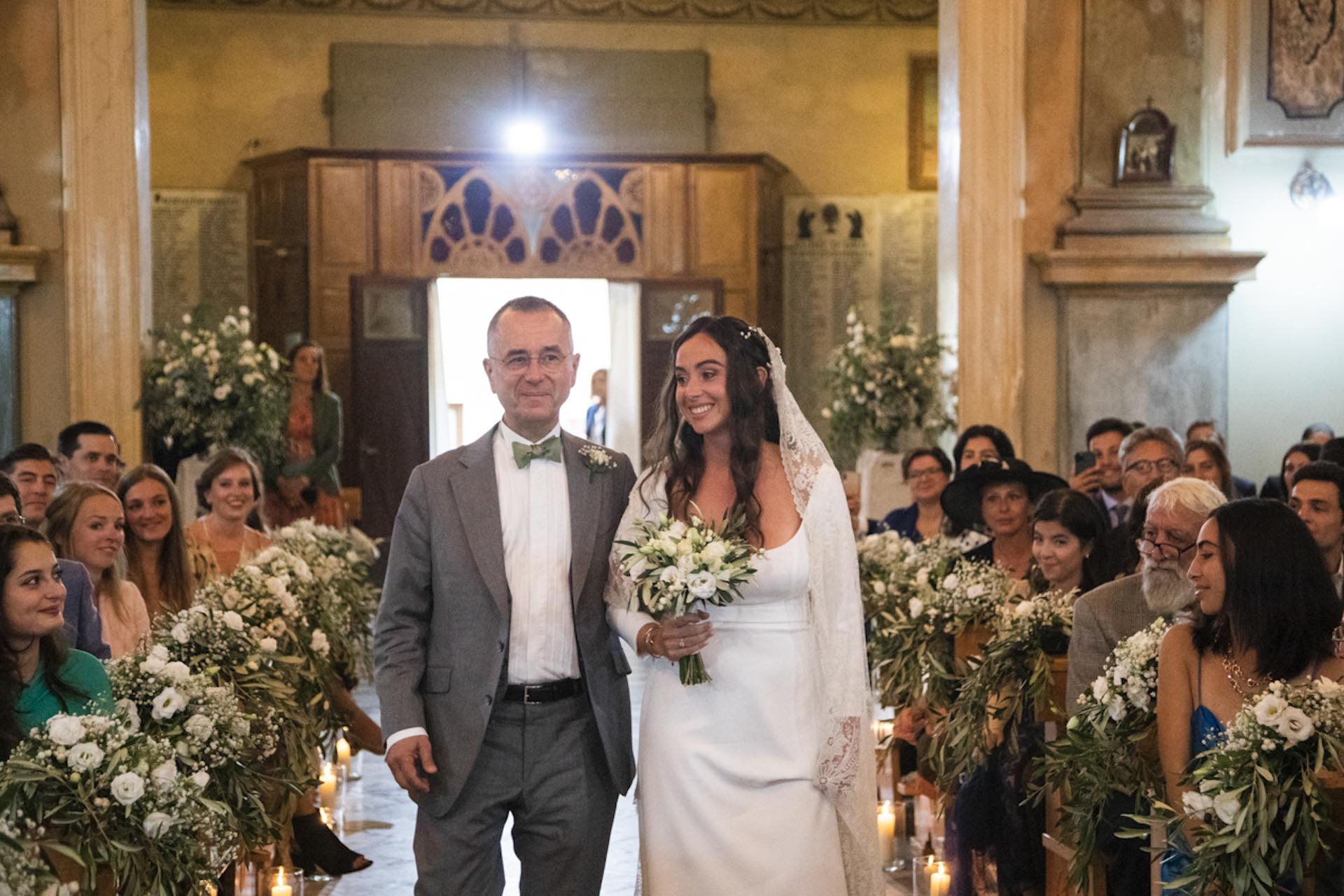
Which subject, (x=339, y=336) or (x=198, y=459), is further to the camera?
(x=339, y=336)

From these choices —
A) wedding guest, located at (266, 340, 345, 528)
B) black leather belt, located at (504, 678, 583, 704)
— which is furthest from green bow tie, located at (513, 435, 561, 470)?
wedding guest, located at (266, 340, 345, 528)

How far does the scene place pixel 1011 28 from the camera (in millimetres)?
10609

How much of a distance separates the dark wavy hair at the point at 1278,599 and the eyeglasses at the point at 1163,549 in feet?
2.88

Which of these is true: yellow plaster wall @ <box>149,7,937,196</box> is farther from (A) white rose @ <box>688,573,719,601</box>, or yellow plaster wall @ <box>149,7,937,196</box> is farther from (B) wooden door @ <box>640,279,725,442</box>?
(A) white rose @ <box>688,573,719,601</box>

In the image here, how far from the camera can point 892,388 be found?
11.7 m

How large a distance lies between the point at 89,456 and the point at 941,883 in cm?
446

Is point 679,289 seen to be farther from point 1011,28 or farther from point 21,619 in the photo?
point 21,619

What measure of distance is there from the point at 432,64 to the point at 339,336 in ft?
9.89

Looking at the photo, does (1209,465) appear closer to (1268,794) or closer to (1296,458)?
(1296,458)

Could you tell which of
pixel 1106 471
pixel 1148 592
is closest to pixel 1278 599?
pixel 1148 592

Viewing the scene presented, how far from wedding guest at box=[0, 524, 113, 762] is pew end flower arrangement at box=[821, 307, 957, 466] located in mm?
7884

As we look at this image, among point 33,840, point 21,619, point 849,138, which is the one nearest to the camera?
point 33,840

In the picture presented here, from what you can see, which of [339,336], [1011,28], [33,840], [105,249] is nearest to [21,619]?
[33,840]

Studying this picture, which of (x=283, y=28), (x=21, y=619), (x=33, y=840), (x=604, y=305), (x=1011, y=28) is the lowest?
(x=33, y=840)
